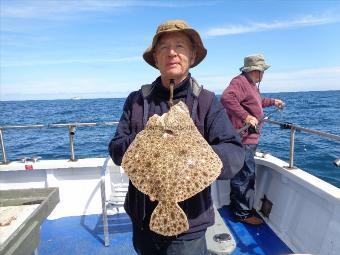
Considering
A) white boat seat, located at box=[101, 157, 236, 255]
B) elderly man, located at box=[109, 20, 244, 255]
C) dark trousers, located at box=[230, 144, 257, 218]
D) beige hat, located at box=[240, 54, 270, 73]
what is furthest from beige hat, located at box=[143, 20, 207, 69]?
dark trousers, located at box=[230, 144, 257, 218]

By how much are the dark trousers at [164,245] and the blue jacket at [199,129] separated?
0.16ft

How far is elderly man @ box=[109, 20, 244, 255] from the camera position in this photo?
2.15 metres

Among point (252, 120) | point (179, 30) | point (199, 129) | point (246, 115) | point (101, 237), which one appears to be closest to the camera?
point (179, 30)

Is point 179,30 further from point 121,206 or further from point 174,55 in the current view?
point 121,206

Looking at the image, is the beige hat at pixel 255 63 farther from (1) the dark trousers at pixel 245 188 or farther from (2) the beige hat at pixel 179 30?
(2) the beige hat at pixel 179 30

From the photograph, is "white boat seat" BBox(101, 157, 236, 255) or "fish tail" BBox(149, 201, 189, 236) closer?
"fish tail" BBox(149, 201, 189, 236)

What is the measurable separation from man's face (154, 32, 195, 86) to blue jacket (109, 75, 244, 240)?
0.12 meters

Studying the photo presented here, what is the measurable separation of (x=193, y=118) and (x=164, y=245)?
2.98 feet

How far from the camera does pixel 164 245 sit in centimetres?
220

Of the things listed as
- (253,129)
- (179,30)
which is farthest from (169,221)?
(253,129)

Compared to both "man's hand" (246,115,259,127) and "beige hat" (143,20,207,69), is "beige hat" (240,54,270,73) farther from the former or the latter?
"beige hat" (143,20,207,69)

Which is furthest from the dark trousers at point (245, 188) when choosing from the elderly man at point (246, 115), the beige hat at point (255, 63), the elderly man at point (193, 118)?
the elderly man at point (193, 118)

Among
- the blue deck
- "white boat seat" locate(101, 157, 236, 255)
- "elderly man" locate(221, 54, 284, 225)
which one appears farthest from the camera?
"elderly man" locate(221, 54, 284, 225)

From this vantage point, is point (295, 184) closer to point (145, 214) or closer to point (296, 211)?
point (296, 211)
